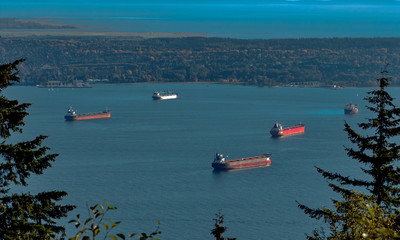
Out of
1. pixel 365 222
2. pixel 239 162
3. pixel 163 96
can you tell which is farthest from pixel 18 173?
pixel 163 96

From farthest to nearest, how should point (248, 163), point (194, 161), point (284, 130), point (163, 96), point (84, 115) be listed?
1. point (163, 96)
2. point (84, 115)
3. point (284, 130)
4. point (194, 161)
5. point (248, 163)

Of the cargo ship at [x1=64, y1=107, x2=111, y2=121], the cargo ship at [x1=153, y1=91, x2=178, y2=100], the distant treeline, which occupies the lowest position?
the distant treeline

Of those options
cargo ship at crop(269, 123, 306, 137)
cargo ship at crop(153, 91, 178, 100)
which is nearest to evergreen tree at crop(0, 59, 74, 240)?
cargo ship at crop(269, 123, 306, 137)

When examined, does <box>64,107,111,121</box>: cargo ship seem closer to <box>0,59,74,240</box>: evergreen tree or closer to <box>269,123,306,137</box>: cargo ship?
<box>269,123,306,137</box>: cargo ship

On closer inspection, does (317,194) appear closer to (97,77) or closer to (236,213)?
(236,213)

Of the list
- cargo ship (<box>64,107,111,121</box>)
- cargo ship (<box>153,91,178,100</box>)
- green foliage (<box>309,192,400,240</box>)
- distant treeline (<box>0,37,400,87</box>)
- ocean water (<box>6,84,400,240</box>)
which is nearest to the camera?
green foliage (<box>309,192,400,240</box>)

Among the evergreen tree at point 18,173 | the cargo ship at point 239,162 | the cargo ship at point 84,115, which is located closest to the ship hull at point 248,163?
the cargo ship at point 239,162

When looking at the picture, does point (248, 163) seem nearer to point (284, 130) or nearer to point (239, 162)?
point (239, 162)
